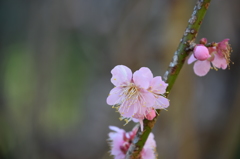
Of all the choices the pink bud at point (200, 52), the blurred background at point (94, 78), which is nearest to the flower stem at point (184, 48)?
the pink bud at point (200, 52)

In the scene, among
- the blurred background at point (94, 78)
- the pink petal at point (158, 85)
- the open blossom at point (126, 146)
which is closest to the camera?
the pink petal at point (158, 85)

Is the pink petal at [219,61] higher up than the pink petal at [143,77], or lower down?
higher up

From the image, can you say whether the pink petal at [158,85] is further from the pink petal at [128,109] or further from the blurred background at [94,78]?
the blurred background at [94,78]

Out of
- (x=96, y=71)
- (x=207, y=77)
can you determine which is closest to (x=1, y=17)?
(x=96, y=71)

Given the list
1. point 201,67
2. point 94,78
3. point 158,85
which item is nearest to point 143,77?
point 158,85

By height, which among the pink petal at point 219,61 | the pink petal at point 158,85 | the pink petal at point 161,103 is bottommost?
the pink petal at point 161,103

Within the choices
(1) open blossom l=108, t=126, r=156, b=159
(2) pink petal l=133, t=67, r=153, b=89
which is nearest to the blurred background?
(1) open blossom l=108, t=126, r=156, b=159

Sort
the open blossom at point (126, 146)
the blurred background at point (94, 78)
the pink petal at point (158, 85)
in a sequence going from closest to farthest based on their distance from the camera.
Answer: the pink petal at point (158, 85), the open blossom at point (126, 146), the blurred background at point (94, 78)

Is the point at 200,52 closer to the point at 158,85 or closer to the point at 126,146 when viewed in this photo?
the point at 158,85
